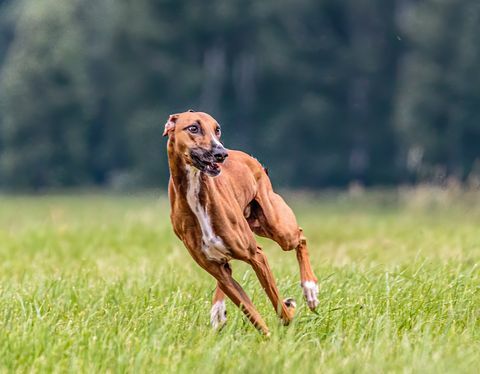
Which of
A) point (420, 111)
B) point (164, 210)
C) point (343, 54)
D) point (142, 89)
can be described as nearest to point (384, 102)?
point (343, 54)

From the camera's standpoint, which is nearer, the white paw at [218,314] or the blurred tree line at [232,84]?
the white paw at [218,314]

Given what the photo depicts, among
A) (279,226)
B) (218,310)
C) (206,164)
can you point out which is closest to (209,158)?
(206,164)

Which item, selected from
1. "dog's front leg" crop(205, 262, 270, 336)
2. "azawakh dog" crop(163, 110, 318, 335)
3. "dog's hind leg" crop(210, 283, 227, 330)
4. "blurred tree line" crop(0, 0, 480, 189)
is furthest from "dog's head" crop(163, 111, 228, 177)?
"blurred tree line" crop(0, 0, 480, 189)

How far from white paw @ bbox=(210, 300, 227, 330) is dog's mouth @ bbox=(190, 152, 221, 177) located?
43.8 inches

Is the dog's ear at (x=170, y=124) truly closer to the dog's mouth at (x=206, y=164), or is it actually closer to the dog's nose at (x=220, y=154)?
the dog's mouth at (x=206, y=164)

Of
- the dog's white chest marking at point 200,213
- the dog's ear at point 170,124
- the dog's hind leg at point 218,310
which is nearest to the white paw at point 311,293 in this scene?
the dog's hind leg at point 218,310

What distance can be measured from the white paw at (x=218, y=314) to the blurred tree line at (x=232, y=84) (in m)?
35.0

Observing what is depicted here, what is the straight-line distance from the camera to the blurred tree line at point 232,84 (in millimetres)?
42531

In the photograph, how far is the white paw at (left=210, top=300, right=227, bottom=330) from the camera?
5865 mm

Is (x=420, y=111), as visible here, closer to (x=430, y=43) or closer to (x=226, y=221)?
(x=430, y=43)

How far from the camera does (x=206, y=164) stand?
513 centimetres

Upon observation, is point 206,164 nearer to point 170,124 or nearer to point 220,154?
point 220,154

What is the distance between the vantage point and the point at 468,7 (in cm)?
3531

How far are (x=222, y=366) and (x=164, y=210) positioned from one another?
53.6ft
